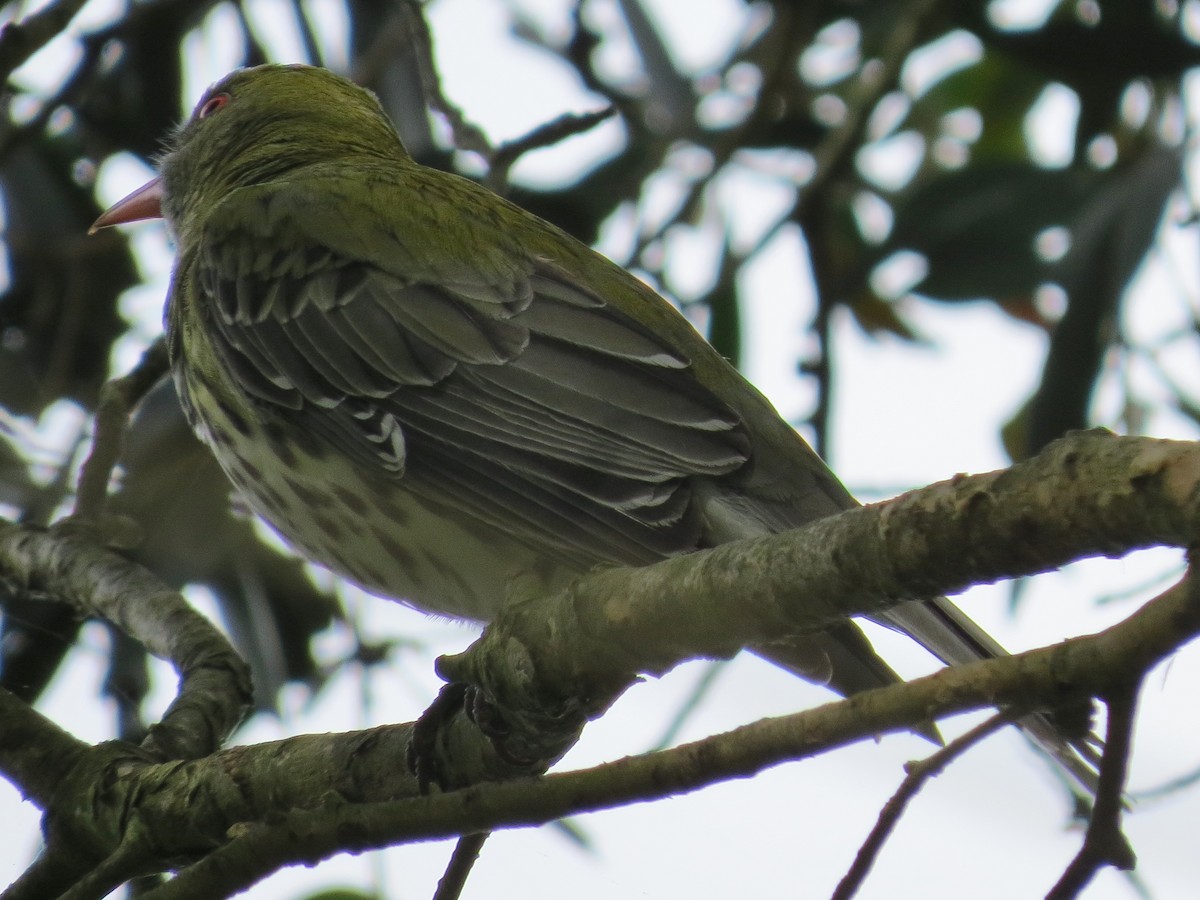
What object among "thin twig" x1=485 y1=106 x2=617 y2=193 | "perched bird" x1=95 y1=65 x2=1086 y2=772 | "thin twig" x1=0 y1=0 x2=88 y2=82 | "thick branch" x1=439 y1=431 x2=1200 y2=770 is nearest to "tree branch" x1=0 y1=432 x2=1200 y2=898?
"thick branch" x1=439 y1=431 x2=1200 y2=770

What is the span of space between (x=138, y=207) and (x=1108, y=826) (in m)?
4.12

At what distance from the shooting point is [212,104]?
5.52 meters

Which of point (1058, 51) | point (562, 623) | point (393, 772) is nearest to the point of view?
point (562, 623)

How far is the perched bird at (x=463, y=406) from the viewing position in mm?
3139

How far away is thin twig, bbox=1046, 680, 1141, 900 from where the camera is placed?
171cm

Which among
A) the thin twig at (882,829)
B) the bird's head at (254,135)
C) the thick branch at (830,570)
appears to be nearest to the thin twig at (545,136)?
the bird's head at (254,135)

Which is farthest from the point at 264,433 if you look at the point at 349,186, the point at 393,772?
the point at 393,772

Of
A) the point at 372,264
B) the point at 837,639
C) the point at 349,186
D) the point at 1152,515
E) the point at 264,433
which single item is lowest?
the point at 1152,515

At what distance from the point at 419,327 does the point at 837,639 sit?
3.99 ft

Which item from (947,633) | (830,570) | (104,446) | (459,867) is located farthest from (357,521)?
(830,570)

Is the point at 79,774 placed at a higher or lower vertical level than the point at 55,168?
lower

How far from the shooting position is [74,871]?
122 inches

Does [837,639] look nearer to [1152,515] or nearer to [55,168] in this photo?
[1152,515]

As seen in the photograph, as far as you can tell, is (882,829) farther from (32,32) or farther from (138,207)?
(138,207)
